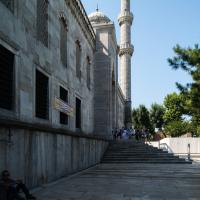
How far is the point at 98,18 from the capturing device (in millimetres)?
33438

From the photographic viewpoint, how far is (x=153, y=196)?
995 centimetres

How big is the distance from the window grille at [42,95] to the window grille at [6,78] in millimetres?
2602

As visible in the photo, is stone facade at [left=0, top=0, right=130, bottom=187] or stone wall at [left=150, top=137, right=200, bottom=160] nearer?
stone facade at [left=0, top=0, right=130, bottom=187]

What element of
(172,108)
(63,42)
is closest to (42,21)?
(63,42)

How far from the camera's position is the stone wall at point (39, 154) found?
945 cm

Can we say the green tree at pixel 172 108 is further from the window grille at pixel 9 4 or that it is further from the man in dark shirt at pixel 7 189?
the man in dark shirt at pixel 7 189

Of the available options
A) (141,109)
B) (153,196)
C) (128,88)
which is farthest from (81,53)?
(141,109)

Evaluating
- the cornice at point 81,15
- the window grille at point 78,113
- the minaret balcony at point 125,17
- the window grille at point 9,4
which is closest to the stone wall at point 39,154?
the window grille at point 9,4

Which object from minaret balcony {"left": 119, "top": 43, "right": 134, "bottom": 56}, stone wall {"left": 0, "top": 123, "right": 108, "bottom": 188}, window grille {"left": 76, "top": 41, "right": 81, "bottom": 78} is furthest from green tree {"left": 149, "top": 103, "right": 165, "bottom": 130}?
stone wall {"left": 0, "top": 123, "right": 108, "bottom": 188}

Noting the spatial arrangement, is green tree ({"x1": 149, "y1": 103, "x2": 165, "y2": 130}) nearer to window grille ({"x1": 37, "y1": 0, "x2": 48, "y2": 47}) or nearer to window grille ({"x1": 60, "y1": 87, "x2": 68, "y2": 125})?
window grille ({"x1": 60, "y1": 87, "x2": 68, "y2": 125})

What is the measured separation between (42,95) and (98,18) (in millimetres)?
20243

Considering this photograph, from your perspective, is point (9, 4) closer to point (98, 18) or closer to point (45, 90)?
point (45, 90)

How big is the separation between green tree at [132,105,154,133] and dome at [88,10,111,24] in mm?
31215

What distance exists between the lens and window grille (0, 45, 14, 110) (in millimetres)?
10852
